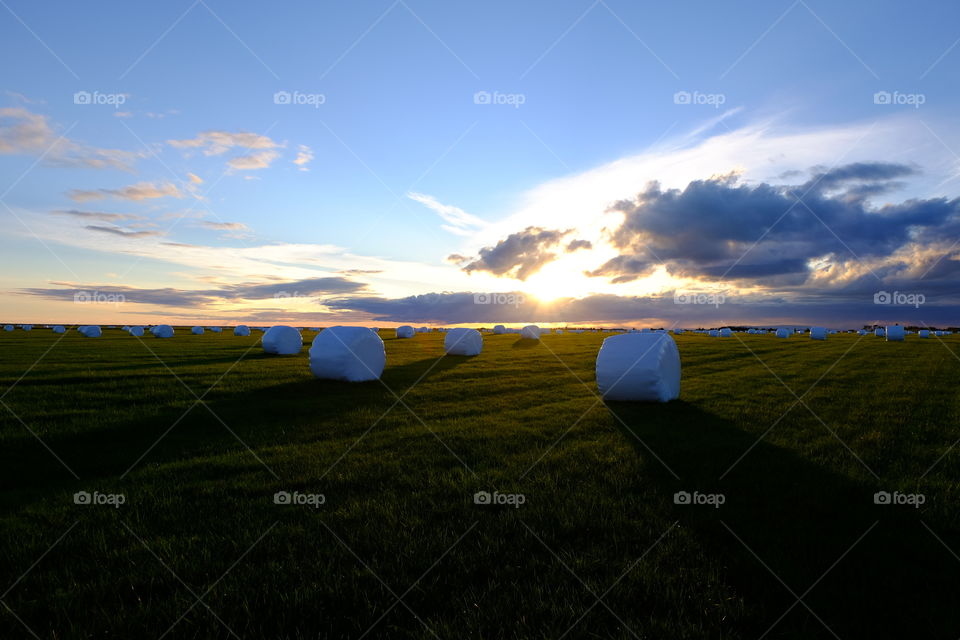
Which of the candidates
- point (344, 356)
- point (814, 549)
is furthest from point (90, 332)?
point (814, 549)

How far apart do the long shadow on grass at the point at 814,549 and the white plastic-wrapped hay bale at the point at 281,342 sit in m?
27.9

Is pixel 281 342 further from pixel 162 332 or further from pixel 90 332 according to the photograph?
pixel 90 332

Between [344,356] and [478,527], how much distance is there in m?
13.7

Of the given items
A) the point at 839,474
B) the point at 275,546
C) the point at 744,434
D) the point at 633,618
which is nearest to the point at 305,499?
the point at 275,546

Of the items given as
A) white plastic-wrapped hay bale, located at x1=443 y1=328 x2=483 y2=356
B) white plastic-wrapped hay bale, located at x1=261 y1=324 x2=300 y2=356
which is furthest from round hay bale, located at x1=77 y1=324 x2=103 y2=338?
white plastic-wrapped hay bale, located at x1=443 y1=328 x2=483 y2=356

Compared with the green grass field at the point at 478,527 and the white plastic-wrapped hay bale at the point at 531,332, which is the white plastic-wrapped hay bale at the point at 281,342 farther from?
the white plastic-wrapped hay bale at the point at 531,332

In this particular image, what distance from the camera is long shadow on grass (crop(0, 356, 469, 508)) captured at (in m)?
7.59

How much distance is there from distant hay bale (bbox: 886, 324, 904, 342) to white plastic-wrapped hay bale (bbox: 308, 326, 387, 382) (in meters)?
65.6

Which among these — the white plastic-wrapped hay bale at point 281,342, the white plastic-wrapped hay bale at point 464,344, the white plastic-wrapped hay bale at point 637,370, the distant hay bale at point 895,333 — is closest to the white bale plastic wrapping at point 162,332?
the white plastic-wrapped hay bale at point 281,342

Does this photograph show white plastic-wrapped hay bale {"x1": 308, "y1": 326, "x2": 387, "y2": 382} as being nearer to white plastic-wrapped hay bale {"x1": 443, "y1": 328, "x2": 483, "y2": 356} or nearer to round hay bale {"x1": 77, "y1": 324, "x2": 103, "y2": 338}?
white plastic-wrapped hay bale {"x1": 443, "y1": 328, "x2": 483, "y2": 356}

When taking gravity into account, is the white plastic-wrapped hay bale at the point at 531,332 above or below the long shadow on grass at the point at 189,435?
above

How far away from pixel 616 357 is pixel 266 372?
1441 cm

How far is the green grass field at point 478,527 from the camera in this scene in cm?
383

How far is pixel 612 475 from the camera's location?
6980 millimetres
